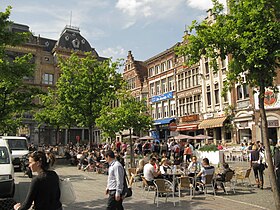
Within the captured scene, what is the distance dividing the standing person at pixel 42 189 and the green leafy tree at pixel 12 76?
8655 millimetres

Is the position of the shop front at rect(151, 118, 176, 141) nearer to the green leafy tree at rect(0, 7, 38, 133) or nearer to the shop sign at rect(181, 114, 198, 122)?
the shop sign at rect(181, 114, 198, 122)

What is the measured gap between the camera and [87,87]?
2300 centimetres

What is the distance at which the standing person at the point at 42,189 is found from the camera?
154 inches

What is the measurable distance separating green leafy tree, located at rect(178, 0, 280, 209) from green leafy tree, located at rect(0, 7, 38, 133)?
7.41m

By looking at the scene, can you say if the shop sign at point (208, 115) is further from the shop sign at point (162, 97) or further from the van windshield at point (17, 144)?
the van windshield at point (17, 144)

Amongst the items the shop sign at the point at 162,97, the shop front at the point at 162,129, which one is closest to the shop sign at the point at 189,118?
the shop front at the point at 162,129

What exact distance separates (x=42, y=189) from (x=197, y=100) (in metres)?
32.9

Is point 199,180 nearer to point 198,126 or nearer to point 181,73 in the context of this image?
point 198,126

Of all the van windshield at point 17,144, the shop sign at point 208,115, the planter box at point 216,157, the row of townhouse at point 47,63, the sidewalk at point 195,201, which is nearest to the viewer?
the sidewalk at point 195,201

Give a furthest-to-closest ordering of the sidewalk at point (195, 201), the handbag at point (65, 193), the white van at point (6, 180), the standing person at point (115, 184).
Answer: the white van at point (6, 180) < the sidewalk at point (195, 201) < the standing person at point (115, 184) < the handbag at point (65, 193)

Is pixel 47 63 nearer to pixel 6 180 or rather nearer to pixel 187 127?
pixel 187 127

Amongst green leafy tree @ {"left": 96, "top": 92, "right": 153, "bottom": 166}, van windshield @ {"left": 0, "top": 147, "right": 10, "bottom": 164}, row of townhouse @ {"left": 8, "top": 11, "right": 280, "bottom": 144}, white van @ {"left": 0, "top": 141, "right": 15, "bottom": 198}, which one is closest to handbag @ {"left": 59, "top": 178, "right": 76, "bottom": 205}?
white van @ {"left": 0, "top": 141, "right": 15, "bottom": 198}

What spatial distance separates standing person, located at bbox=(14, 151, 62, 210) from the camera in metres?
3.91

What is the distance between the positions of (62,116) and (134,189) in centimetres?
1503
